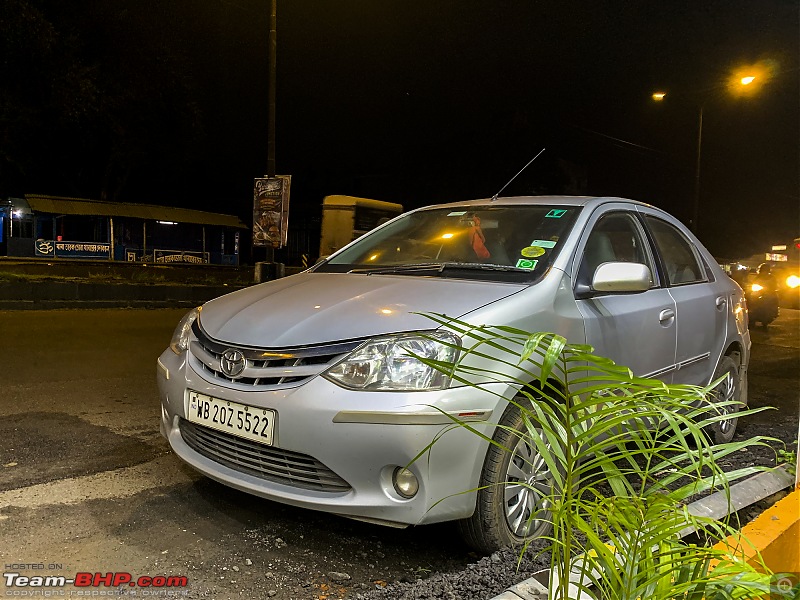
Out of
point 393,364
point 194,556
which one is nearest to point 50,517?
point 194,556

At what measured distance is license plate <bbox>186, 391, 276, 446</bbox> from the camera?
2.55m

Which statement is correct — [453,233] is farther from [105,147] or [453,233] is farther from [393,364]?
[105,147]

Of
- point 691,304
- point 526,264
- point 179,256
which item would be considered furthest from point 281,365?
point 179,256

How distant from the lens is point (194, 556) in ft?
8.71

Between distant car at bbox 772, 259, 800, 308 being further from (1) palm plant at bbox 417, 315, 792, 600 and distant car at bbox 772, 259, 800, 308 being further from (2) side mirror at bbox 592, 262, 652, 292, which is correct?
(1) palm plant at bbox 417, 315, 792, 600

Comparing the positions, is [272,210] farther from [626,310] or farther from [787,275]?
[787,275]

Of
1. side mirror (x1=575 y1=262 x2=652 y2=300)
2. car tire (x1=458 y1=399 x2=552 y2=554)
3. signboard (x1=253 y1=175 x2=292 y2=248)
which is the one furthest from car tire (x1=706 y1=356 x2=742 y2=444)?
signboard (x1=253 y1=175 x2=292 y2=248)

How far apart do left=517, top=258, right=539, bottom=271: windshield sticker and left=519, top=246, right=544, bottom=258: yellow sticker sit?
0.16ft

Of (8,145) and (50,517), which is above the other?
(8,145)

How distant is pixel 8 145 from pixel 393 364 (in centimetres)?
1598

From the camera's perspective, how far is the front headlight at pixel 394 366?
7.99 ft

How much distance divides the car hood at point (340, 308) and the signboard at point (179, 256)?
30.4m

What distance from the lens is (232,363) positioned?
2709 millimetres

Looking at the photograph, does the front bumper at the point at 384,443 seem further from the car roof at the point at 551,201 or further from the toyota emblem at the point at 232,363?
the car roof at the point at 551,201
